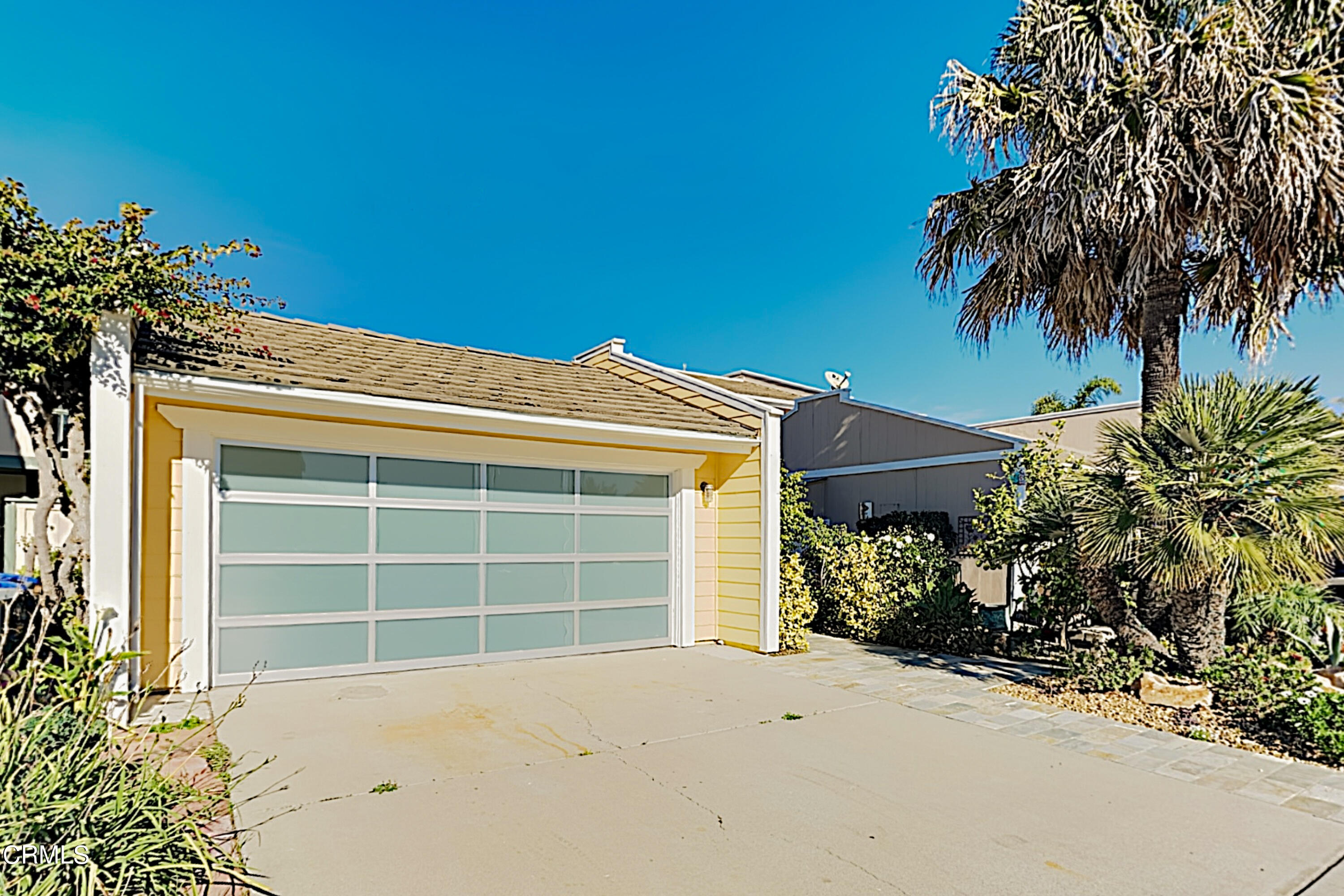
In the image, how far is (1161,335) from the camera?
7.76 meters

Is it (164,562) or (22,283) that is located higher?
(22,283)

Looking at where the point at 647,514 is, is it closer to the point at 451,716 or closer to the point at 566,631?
the point at 566,631

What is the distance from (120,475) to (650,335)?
74.2 feet

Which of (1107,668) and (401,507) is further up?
(401,507)

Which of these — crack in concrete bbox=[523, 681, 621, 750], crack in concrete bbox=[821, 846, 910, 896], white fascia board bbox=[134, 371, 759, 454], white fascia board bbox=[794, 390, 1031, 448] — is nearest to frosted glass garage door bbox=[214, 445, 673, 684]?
white fascia board bbox=[134, 371, 759, 454]

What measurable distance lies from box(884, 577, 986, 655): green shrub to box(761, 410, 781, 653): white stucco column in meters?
1.78

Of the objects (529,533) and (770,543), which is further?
(770,543)

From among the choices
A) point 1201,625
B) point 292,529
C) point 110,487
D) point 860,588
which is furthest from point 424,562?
point 1201,625

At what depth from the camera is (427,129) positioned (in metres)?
17.0

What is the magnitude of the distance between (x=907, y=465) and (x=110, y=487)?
1142 centimetres

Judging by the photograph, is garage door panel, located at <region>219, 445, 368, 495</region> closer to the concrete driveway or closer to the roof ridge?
the concrete driveway

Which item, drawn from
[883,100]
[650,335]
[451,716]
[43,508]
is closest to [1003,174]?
[883,100]

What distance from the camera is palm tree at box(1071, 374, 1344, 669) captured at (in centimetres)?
604

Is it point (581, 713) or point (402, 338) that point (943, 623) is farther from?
point (402, 338)
